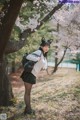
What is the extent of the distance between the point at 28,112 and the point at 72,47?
18.1 m

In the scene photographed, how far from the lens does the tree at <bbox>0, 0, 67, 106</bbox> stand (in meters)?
5.75

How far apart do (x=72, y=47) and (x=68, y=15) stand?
3.39 meters

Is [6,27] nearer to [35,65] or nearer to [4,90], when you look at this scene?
[35,65]

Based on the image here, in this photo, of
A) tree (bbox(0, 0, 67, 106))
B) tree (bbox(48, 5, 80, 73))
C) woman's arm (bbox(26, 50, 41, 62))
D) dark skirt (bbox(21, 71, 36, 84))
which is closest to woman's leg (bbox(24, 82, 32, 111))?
dark skirt (bbox(21, 71, 36, 84))

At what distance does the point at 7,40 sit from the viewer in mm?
6184

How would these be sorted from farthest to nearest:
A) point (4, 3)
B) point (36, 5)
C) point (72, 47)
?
point (72, 47), point (36, 5), point (4, 3)

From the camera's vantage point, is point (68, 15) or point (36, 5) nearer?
point (36, 5)

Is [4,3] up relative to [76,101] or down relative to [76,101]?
up

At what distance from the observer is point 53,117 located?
23.3ft

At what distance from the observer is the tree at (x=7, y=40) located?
18.9 ft

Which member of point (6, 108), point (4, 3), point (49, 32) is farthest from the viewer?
point (49, 32)

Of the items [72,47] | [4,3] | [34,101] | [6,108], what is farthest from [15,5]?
[72,47]

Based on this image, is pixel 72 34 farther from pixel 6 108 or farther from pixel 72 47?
pixel 6 108

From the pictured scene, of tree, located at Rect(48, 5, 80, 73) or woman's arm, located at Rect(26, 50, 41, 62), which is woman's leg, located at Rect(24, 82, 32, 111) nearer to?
woman's arm, located at Rect(26, 50, 41, 62)
